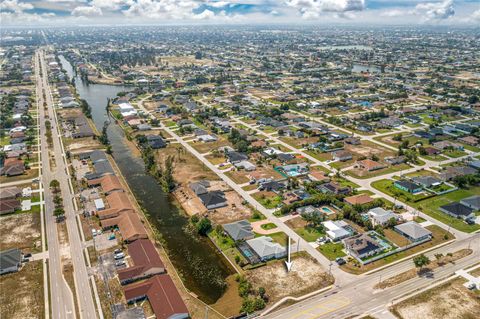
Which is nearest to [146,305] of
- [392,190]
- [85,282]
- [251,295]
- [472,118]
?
[85,282]

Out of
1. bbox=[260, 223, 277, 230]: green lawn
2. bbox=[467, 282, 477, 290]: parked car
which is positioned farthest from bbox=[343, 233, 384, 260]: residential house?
bbox=[260, 223, 277, 230]: green lawn

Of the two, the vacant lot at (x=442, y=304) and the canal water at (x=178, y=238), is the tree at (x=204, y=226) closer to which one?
the canal water at (x=178, y=238)

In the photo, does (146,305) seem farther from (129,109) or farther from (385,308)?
(129,109)

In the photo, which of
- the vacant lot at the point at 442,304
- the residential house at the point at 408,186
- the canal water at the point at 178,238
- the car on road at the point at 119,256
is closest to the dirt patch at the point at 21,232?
the car on road at the point at 119,256

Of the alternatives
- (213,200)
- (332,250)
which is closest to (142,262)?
(213,200)

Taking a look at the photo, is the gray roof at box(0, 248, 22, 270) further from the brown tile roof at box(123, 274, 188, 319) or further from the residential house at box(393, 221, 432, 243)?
the residential house at box(393, 221, 432, 243)

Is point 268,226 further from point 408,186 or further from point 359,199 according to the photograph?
point 408,186
